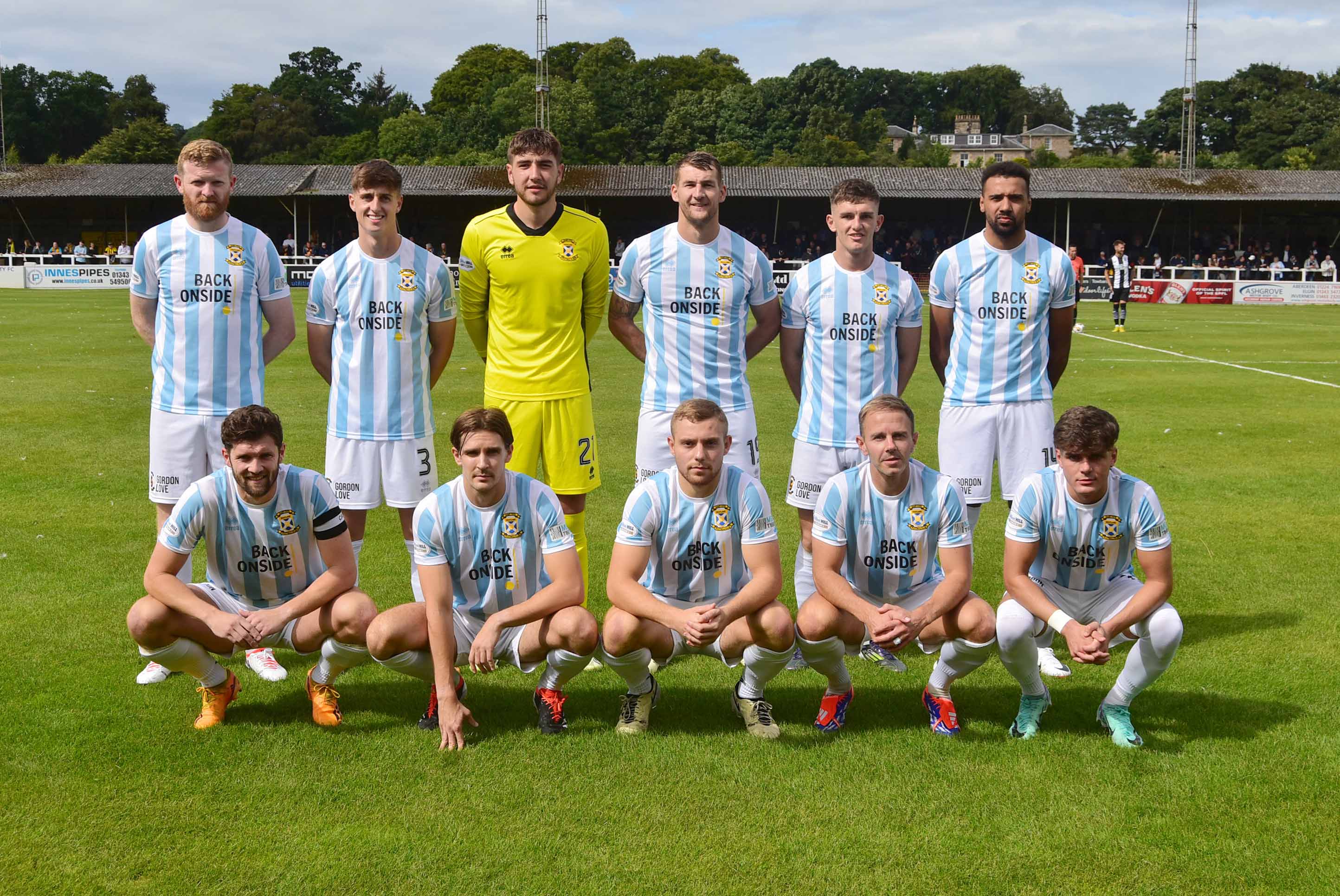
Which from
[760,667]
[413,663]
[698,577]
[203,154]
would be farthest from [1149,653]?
[203,154]

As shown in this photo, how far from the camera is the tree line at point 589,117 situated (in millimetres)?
71812

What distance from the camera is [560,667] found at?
4289mm

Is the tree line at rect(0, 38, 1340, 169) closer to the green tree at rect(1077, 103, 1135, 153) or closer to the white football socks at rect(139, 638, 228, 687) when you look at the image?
the green tree at rect(1077, 103, 1135, 153)

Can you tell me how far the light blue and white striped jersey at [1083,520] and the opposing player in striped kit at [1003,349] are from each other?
909 millimetres

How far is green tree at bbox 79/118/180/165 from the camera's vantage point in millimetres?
69062

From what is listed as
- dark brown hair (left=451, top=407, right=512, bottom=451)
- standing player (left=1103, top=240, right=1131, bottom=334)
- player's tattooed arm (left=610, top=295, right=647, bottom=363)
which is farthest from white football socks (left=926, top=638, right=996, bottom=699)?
standing player (left=1103, top=240, right=1131, bottom=334)

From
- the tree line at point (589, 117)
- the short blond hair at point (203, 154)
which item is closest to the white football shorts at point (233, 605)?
the short blond hair at point (203, 154)

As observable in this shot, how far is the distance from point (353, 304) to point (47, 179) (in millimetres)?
45956

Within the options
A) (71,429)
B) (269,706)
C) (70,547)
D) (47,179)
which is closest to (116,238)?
(47,179)

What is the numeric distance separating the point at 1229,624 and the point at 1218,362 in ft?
44.7

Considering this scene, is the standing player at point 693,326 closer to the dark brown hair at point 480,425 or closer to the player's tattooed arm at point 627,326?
the player's tattooed arm at point 627,326

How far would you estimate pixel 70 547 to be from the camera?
6719 mm

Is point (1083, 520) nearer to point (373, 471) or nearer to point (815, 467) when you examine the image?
point (815, 467)

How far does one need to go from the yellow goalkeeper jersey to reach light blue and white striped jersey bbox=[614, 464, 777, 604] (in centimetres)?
109
